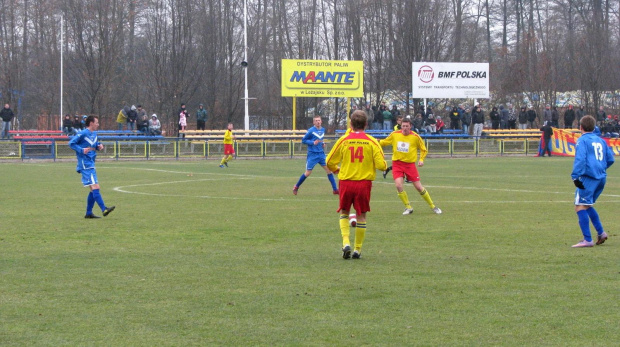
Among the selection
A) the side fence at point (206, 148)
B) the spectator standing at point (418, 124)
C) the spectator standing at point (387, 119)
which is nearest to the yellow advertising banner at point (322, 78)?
the spectator standing at point (387, 119)

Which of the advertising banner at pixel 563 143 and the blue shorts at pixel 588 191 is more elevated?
the advertising banner at pixel 563 143

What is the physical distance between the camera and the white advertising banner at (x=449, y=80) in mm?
49344

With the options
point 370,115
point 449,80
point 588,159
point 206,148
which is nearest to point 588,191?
point 588,159

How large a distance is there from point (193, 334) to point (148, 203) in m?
11.7

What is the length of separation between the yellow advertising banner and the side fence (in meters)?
5.41

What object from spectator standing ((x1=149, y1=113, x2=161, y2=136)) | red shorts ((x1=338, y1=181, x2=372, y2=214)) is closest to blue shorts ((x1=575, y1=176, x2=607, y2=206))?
red shorts ((x1=338, y1=181, x2=372, y2=214))

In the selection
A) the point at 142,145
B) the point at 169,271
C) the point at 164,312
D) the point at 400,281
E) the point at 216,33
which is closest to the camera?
the point at 164,312

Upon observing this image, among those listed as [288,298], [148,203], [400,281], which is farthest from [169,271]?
[148,203]

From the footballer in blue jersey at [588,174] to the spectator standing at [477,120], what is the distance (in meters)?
34.8

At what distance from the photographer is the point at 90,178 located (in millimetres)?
14828

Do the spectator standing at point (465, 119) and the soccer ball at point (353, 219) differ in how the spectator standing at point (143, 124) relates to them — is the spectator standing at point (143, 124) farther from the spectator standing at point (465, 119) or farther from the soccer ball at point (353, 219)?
the soccer ball at point (353, 219)

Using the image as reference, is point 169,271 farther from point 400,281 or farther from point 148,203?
point 148,203

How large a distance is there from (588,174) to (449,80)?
3991cm

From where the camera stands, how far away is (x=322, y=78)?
47438mm
